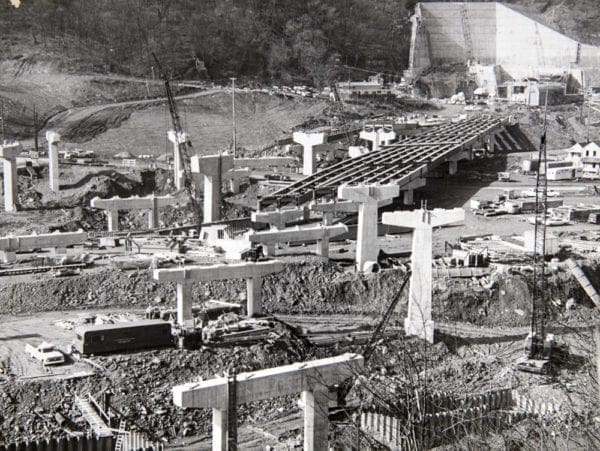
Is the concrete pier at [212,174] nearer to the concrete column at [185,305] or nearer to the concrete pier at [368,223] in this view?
the concrete pier at [368,223]

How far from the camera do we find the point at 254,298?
22703mm

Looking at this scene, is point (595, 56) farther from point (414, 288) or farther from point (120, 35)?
point (414, 288)

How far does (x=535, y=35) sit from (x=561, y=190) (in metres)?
35.9

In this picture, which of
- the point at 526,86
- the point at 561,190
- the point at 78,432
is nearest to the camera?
the point at 78,432

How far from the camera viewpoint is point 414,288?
73.7 feet

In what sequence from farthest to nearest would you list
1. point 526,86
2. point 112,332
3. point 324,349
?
point 526,86, point 324,349, point 112,332

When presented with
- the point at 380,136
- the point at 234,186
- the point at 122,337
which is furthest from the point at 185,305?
the point at 380,136

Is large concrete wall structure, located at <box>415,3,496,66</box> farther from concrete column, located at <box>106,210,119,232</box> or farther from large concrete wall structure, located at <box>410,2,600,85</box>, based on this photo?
concrete column, located at <box>106,210,119,232</box>

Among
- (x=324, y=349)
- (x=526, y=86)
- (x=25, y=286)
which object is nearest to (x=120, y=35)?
(x=526, y=86)

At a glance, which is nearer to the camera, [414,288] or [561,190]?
[414,288]

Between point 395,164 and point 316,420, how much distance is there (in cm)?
2068

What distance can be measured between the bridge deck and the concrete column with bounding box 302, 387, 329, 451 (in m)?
14.0

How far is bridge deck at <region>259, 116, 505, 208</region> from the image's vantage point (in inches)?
1217

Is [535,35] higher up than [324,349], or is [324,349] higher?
[535,35]
